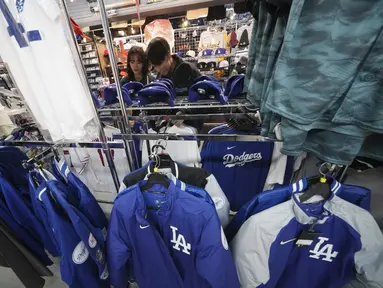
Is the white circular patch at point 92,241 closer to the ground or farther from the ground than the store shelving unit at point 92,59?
closer to the ground

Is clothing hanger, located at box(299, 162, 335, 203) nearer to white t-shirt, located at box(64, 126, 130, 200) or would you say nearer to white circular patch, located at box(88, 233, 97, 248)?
white circular patch, located at box(88, 233, 97, 248)

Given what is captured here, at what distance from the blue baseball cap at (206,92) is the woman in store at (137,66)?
0.99m

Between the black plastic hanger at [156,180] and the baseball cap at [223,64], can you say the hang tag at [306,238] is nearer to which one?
the black plastic hanger at [156,180]

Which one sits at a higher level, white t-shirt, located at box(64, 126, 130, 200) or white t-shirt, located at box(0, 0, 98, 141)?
white t-shirt, located at box(0, 0, 98, 141)

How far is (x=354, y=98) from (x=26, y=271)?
1.67m

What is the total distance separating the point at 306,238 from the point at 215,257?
0.36 metres

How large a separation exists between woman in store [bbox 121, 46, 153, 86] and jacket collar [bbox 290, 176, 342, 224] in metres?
1.70

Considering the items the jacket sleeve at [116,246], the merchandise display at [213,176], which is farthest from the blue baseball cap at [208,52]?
the jacket sleeve at [116,246]

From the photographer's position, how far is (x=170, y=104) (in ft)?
3.05

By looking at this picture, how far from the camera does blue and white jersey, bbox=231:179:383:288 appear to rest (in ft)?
1.91

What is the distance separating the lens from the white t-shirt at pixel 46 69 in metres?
0.59

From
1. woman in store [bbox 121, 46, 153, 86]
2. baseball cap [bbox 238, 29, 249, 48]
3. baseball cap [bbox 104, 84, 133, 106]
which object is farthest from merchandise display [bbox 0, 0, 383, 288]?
baseball cap [bbox 238, 29, 249, 48]

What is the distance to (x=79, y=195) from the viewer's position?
32.0 inches

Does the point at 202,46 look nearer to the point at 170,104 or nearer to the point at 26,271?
the point at 170,104
